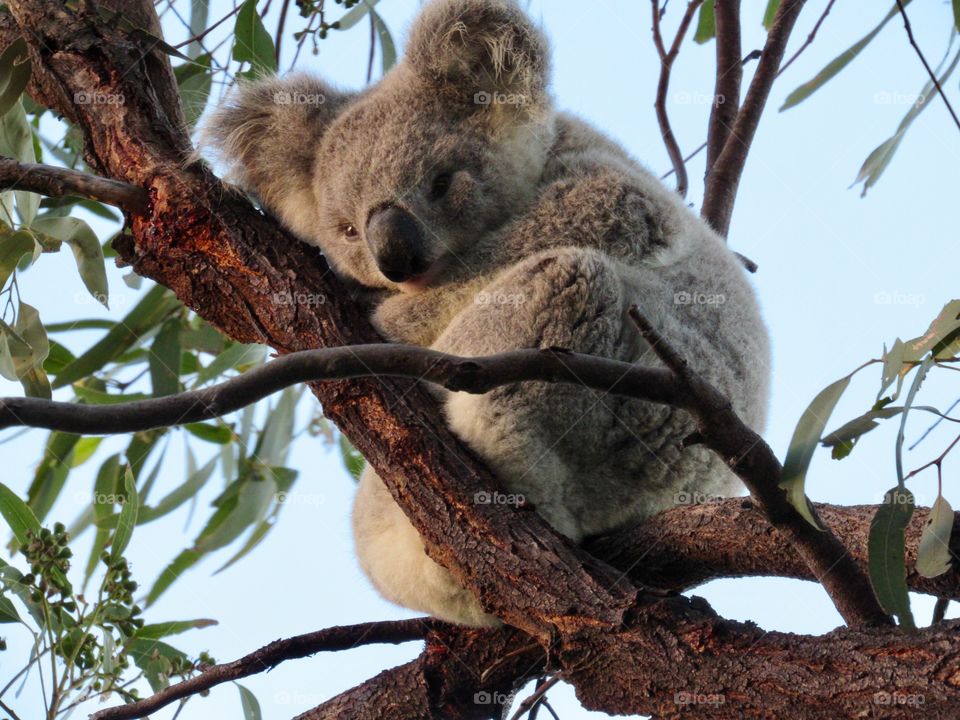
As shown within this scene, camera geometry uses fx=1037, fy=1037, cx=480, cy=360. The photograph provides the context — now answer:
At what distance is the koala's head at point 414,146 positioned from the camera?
2375mm

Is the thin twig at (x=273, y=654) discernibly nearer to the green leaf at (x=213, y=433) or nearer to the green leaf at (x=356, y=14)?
the green leaf at (x=213, y=433)

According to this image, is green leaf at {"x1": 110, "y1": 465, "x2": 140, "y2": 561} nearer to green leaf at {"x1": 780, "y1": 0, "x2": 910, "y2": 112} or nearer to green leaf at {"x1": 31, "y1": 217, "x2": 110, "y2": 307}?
green leaf at {"x1": 31, "y1": 217, "x2": 110, "y2": 307}

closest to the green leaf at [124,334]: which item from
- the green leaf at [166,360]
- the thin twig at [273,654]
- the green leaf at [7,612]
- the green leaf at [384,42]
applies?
the green leaf at [166,360]

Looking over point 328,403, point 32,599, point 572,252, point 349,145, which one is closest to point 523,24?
point 349,145

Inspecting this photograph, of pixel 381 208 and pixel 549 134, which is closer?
pixel 381 208

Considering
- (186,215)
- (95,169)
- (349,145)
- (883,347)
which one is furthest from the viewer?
(349,145)

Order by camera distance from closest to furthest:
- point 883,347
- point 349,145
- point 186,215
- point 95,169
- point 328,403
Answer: point 883,347 < point 328,403 < point 186,215 < point 95,169 < point 349,145

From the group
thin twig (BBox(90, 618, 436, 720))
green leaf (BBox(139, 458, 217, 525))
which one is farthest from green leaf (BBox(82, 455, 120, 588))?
thin twig (BBox(90, 618, 436, 720))

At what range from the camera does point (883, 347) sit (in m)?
1.72

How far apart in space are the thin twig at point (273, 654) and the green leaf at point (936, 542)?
916 millimetres

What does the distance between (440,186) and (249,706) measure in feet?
4.27

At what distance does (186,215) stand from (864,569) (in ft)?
4.71

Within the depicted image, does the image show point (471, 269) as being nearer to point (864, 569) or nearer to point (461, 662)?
point (461, 662)

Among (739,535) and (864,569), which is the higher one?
(739,535)
